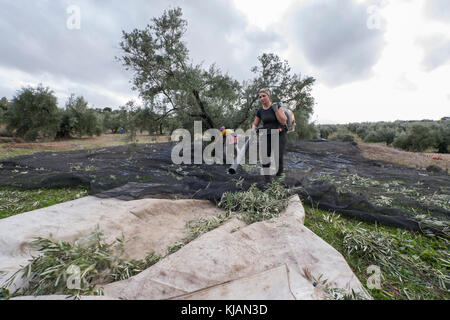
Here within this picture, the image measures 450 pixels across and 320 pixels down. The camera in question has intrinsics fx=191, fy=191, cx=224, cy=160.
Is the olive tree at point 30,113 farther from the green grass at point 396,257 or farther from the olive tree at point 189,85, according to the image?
the green grass at point 396,257

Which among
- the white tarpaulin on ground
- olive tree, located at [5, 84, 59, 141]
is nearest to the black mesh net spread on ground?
the white tarpaulin on ground

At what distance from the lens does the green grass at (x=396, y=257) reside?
162 centimetres

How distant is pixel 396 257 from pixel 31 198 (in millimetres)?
5687

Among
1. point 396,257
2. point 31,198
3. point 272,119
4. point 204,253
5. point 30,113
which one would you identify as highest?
point 30,113

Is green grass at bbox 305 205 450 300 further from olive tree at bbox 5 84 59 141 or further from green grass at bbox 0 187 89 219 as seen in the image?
olive tree at bbox 5 84 59 141

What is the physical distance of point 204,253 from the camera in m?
1.66

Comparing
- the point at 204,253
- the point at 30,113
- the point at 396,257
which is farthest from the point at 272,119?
the point at 30,113

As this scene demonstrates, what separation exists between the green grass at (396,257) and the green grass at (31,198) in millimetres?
4291

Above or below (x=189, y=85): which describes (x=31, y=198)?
below

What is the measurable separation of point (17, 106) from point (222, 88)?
1812 cm

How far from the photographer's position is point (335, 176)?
5.86 meters

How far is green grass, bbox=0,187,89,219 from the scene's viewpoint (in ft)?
10.3

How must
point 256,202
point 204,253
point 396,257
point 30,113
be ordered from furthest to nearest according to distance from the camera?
1. point 30,113
2. point 256,202
3. point 396,257
4. point 204,253

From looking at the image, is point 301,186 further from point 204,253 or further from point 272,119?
point 204,253
